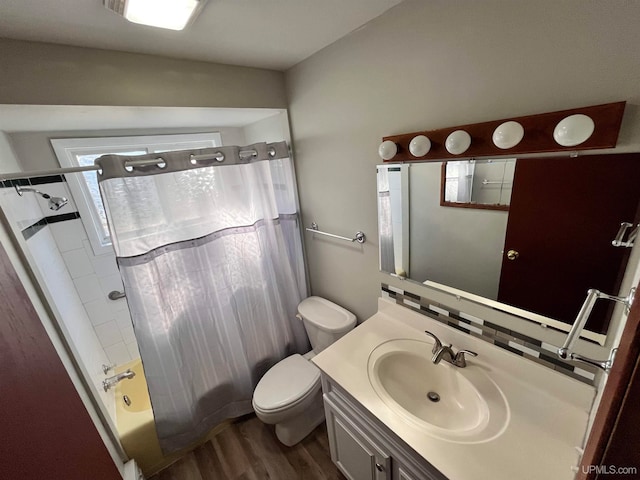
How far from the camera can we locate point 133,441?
1.53m

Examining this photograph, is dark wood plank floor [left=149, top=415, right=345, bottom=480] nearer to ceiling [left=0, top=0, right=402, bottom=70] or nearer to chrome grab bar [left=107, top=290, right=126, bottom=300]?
chrome grab bar [left=107, top=290, right=126, bottom=300]

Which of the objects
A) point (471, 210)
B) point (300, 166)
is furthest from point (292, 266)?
point (471, 210)

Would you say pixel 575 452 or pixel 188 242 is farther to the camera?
pixel 188 242

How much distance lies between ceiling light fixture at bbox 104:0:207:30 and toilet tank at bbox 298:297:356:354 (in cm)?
166

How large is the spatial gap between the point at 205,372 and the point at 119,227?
1.05 m

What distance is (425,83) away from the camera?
3.47 feet

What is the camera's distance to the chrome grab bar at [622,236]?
73cm

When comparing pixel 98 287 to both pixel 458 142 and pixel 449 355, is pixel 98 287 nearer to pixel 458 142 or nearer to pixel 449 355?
pixel 449 355

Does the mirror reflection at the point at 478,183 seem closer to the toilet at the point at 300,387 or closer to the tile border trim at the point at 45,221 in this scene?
the toilet at the point at 300,387

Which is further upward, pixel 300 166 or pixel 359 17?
pixel 359 17

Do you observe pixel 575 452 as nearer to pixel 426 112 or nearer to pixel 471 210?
pixel 471 210

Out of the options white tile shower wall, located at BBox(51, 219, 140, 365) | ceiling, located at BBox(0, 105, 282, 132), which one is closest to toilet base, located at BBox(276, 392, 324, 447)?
white tile shower wall, located at BBox(51, 219, 140, 365)

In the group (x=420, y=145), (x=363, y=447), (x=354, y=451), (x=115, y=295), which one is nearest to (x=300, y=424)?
(x=354, y=451)

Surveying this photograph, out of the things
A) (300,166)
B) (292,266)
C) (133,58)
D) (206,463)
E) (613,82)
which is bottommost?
(206,463)
